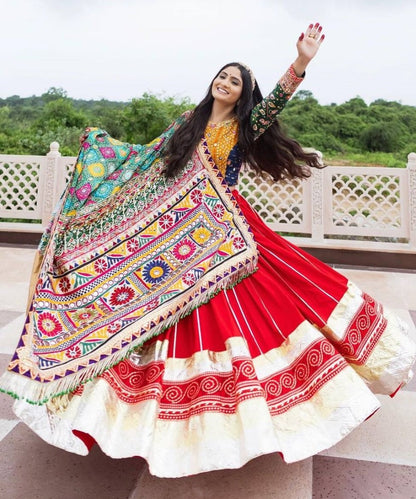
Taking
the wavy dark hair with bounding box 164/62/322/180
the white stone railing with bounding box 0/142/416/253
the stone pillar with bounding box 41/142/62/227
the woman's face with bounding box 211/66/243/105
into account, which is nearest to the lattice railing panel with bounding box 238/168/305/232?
the white stone railing with bounding box 0/142/416/253

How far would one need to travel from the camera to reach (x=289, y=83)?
1.45 meters

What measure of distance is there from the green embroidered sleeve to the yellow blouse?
0.08 metres

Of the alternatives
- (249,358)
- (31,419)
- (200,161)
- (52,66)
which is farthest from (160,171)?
(52,66)

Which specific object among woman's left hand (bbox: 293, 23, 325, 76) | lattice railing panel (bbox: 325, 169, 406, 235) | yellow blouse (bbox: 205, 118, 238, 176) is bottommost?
lattice railing panel (bbox: 325, 169, 406, 235)

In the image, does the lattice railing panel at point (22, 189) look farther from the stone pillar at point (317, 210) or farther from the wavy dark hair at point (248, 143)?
the wavy dark hair at point (248, 143)

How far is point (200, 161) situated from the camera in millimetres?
1582

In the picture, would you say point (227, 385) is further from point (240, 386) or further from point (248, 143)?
point (248, 143)

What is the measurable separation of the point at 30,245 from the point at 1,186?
0.80 metres

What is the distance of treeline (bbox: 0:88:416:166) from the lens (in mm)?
11260

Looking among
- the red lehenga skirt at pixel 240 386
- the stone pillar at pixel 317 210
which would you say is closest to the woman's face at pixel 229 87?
the red lehenga skirt at pixel 240 386

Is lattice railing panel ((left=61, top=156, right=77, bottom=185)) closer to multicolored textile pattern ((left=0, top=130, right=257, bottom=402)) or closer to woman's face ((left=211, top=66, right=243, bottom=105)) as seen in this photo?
multicolored textile pattern ((left=0, top=130, right=257, bottom=402))

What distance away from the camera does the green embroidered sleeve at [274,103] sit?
144cm

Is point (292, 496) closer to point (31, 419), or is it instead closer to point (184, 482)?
point (184, 482)

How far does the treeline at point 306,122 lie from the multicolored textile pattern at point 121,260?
29.0 feet
